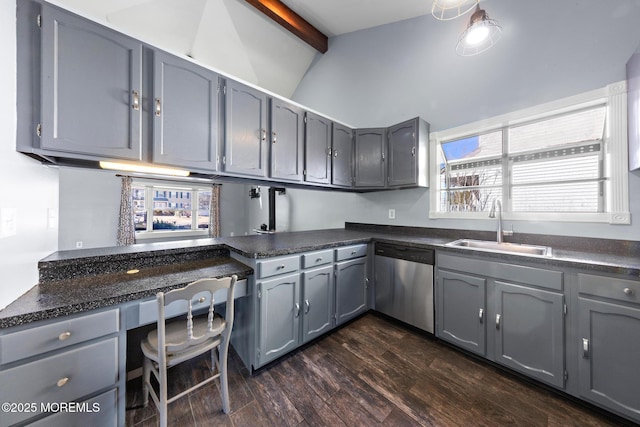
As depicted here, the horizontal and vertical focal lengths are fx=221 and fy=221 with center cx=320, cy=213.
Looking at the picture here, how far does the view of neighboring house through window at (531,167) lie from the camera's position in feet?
5.92

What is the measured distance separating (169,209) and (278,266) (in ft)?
18.4

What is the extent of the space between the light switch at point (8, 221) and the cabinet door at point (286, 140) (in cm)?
149

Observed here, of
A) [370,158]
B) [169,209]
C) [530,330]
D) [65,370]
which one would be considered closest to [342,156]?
[370,158]

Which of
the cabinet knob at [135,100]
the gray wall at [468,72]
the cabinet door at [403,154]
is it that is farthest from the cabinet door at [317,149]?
the cabinet knob at [135,100]

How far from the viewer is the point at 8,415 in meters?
0.86

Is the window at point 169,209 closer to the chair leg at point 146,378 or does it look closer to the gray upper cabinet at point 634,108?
the chair leg at point 146,378

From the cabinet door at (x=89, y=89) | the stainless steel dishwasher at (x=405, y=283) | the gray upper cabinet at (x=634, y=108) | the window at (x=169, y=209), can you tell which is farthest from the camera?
the window at (x=169, y=209)

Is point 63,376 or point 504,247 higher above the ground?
point 504,247

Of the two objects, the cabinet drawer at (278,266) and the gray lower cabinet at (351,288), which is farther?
the gray lower cabinet at (351,288)

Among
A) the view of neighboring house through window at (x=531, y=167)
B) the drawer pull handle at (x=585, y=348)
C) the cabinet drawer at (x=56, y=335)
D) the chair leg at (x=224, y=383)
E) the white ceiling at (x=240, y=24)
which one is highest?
the white ceiling at (x=240, y=24)

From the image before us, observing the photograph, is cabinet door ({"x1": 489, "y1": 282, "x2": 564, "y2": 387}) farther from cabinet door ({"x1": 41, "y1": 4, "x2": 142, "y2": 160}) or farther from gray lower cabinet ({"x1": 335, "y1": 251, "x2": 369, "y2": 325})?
cabinet door ({"x1": 41, "y1": 4, "x2": 142, "y2": 160})

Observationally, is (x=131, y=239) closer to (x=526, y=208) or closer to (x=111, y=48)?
(x=111, y=48)

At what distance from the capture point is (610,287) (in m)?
1.26

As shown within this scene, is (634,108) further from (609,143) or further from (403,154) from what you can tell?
(403,154)
